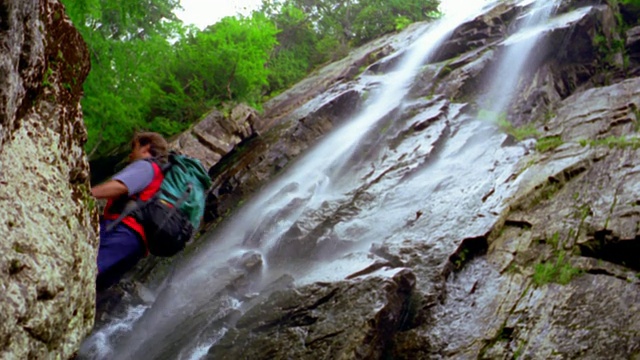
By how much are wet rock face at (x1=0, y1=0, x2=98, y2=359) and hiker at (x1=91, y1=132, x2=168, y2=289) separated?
24 cm

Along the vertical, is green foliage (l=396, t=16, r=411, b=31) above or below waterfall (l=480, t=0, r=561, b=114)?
above

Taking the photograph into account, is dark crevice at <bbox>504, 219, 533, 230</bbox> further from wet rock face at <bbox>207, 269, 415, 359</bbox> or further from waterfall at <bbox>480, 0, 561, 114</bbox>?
waterfall at <bbox>480, 0, 561, 114</bbox>

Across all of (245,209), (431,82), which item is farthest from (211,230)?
(431,82)

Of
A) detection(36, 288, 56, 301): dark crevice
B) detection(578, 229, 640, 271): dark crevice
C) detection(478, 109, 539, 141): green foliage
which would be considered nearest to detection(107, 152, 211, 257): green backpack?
detection(36, 288, 56, 301): dark crevice

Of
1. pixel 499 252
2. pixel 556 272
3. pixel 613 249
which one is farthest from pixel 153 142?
pixel 613 249

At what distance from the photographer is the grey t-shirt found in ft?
11.4

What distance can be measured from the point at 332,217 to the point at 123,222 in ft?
15.4

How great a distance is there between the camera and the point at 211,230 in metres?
9.21

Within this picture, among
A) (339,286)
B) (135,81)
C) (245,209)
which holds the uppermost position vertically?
(135,81)

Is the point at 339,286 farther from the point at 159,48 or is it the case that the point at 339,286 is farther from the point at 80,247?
the point at 159,48

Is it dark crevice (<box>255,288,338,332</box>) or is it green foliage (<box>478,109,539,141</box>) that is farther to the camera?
green foliage (<box>478,109,539,141</box>)

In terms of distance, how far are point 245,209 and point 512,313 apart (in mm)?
5860

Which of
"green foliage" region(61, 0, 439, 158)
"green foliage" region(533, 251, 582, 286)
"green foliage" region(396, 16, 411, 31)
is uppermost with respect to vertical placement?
"green foliage" region(61, 0, 439, 158)

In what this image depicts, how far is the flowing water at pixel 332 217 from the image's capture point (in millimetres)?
6270
